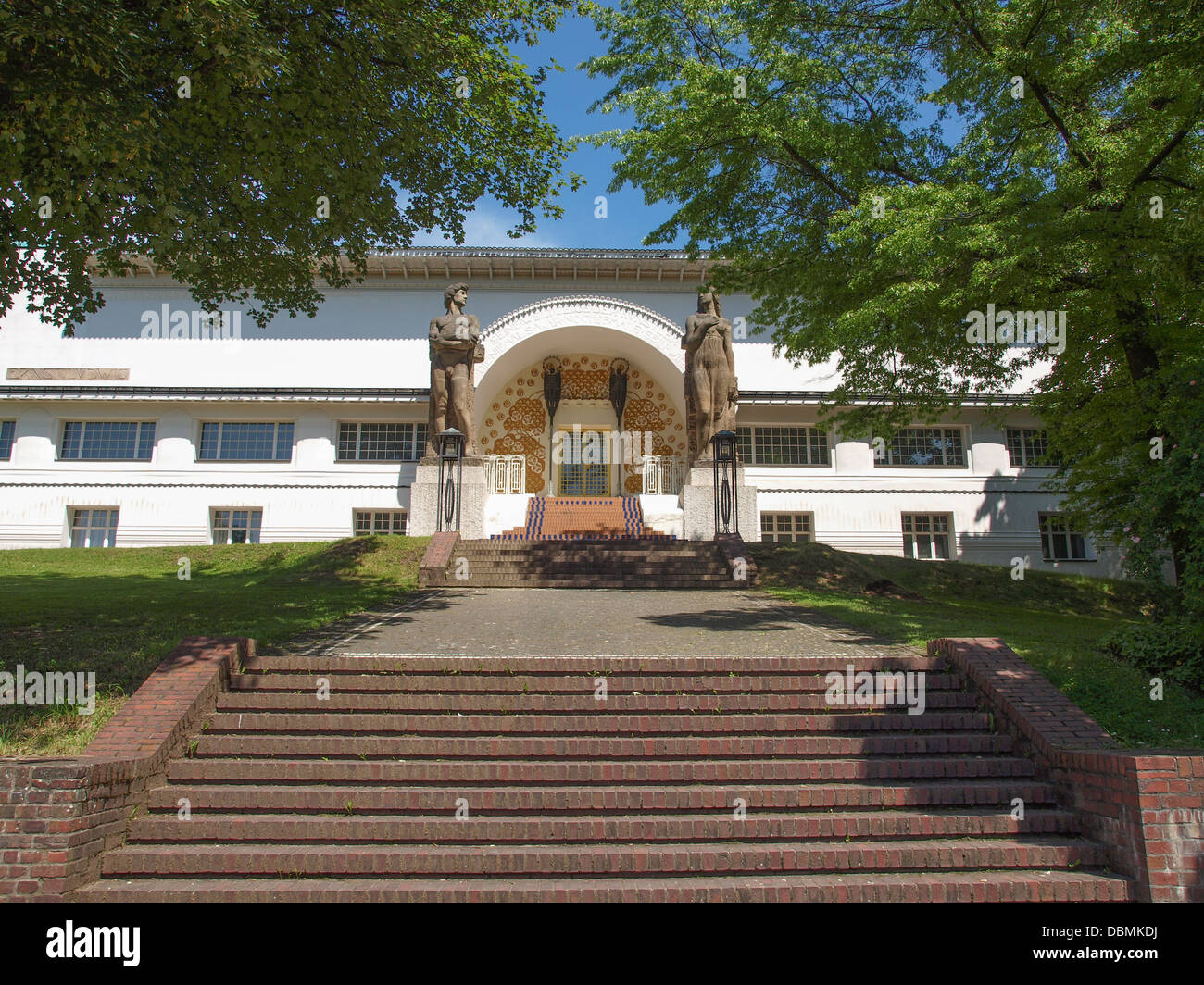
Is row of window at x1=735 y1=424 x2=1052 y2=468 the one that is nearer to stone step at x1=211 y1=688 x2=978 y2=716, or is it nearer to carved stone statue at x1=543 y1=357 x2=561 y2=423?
carved stone statue at x1=543 y1=357 x2=561 y2=423

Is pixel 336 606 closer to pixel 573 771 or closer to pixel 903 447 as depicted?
pixel 573 771

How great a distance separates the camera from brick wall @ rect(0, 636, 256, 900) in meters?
4.48

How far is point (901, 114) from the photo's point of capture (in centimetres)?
1252

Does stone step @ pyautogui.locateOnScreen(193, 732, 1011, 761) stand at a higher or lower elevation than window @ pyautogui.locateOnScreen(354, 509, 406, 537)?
lower

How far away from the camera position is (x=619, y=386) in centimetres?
2492

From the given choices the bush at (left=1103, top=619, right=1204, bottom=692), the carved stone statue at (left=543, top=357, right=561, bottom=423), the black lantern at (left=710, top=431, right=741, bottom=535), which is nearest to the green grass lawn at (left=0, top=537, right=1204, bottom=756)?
the bush at (left=1103, top=619, right=1204, bottom=692)

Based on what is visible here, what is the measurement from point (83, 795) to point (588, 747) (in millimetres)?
3329

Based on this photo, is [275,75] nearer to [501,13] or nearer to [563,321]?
[501,13]

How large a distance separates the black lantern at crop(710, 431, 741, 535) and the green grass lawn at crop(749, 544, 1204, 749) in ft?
4.83


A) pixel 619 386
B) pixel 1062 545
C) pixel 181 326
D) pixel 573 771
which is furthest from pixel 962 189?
pixel 181 326

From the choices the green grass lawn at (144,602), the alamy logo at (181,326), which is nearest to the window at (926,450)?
the green grass lawn at (144,602)
